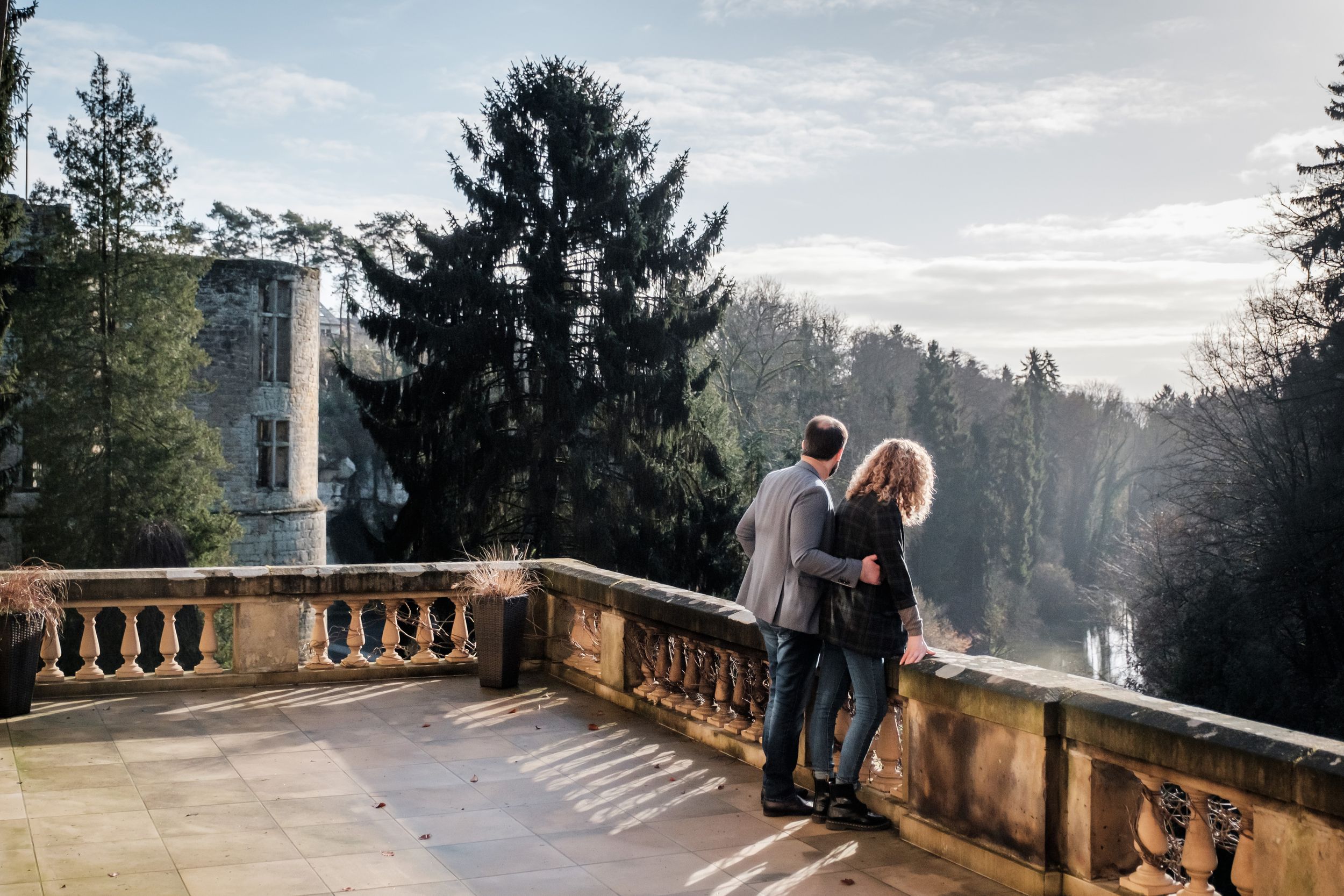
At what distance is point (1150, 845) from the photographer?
3.90 meters

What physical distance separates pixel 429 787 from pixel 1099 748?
9.49 feet

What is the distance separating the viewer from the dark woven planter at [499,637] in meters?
7.61

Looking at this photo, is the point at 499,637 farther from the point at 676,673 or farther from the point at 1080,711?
the point at 1080,711

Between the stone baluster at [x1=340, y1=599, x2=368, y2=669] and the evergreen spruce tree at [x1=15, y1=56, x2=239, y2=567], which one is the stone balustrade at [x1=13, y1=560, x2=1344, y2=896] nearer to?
the stone baluster at [x1=340, y1=599, x2=368, y2=669]

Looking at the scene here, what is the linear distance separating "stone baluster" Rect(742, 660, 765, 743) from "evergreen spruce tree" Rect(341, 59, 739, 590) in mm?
17188

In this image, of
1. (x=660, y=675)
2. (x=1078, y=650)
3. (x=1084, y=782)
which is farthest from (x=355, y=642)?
(x=1078, y=650)

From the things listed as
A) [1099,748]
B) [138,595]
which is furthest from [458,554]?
[1099,748]

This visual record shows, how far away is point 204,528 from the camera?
28.0 m

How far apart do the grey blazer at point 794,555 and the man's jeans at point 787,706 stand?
0.10 metres

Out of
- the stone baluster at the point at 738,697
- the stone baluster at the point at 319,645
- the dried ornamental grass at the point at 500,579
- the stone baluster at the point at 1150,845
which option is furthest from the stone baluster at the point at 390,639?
the stone baluster at the point at 1150,845

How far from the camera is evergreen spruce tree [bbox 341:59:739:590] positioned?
2389 centimetres

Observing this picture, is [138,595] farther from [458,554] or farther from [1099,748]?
[458,554]

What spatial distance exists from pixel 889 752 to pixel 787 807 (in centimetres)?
48

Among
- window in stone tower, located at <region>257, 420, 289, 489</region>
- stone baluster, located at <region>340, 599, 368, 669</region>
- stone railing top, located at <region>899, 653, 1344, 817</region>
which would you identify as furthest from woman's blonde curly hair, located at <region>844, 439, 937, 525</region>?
window in stone tower, located at <region>257, 420, 289, 489</region>
